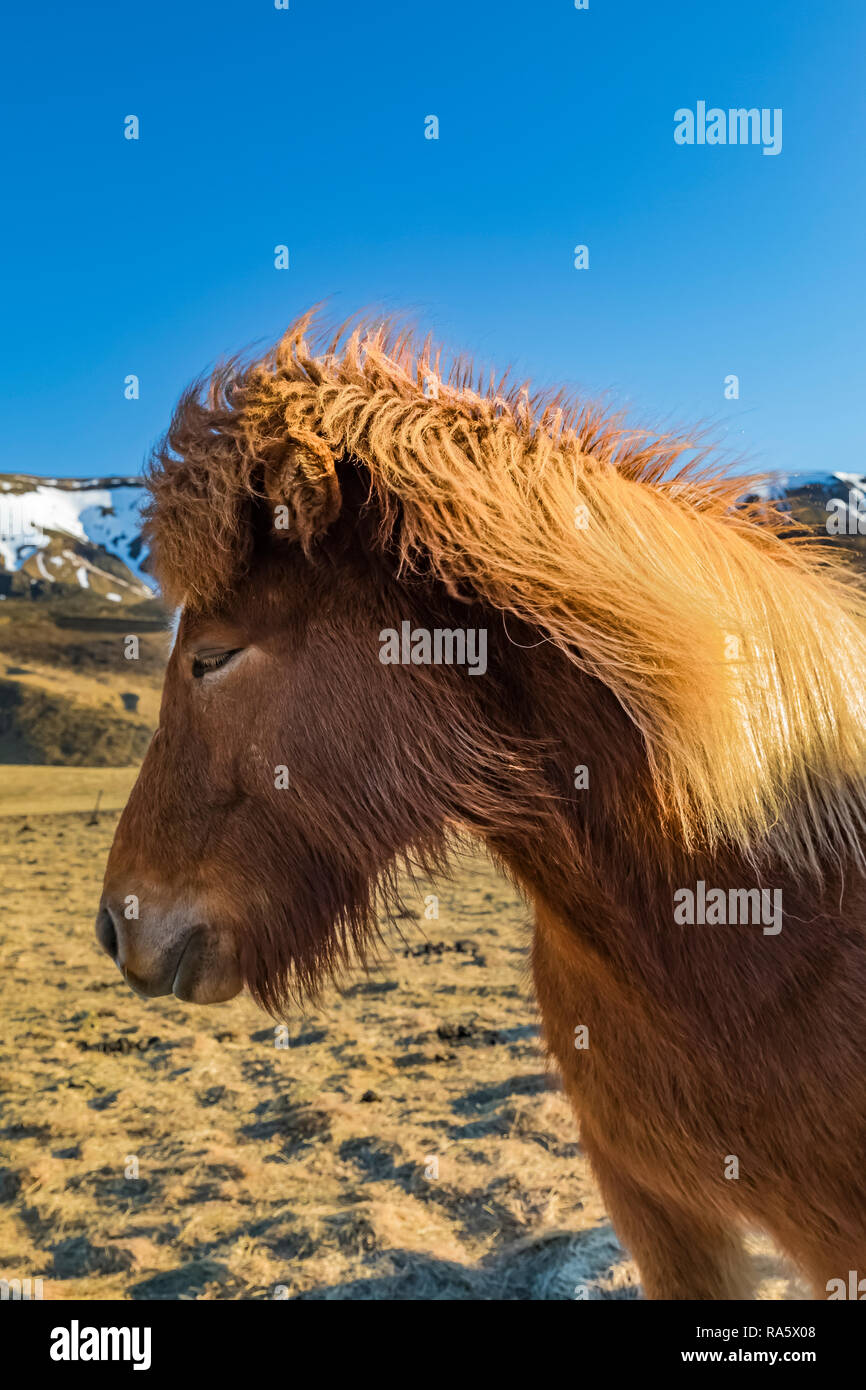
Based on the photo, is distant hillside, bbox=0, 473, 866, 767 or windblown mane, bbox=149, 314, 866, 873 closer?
windblown mane, bbox=149, 314, 866, 873

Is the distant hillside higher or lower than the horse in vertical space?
higher

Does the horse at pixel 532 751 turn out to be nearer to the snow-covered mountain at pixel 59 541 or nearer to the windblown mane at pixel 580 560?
the windblown mane at pixel 580 560

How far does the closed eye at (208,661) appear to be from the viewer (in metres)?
1.63

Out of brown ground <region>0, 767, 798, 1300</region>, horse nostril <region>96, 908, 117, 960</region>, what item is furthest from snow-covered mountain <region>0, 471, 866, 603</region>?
horse nostril <region>96, 908, 117, 960</region>

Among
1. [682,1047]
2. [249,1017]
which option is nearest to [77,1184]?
[249,1017]

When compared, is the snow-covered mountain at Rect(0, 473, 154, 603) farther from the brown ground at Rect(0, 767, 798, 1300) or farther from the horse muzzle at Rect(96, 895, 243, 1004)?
the horse muzzle at Rect(96, 895, 243, 1004)

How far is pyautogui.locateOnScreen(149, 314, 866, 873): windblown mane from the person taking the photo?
148 centimetres

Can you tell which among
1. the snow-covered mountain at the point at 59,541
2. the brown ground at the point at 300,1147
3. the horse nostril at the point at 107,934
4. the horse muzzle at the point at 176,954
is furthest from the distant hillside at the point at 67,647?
the horse muzzle at the point at 176,954

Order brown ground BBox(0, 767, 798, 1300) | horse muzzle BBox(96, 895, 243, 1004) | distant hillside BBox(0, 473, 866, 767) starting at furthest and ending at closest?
distant hillside BBox(0, 473, 866, 767), brown ground BBox(0, 767, 798, 1300), horse muzzle BBox(96, 895, 243, 1004)

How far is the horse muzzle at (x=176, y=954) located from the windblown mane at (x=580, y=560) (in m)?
0.65

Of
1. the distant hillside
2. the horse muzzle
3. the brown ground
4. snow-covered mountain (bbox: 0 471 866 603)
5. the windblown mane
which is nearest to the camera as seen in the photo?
the windblown mane

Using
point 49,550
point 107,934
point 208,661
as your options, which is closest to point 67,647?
point 49,550

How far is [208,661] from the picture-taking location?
164 cm

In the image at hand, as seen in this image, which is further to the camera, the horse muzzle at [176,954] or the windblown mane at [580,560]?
the horse muzzle at [176,954]
